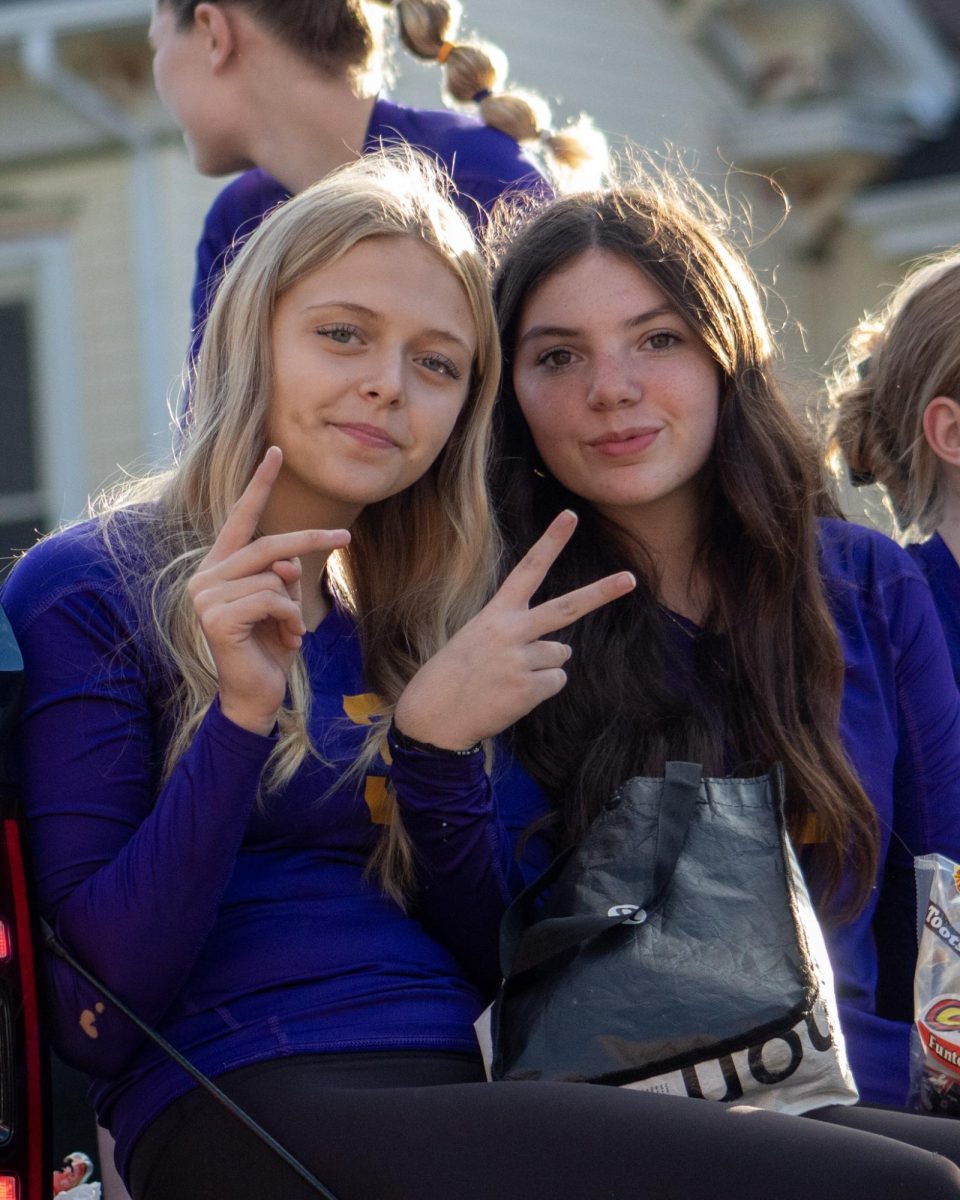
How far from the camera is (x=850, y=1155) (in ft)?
6.10

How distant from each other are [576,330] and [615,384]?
0.41 ft

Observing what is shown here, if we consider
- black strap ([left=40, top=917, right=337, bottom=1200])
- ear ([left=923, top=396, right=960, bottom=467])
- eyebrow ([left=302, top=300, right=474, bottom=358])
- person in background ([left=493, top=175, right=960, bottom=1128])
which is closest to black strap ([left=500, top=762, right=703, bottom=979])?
person in background ([left=493, top=175, right=960, bottom=1128])

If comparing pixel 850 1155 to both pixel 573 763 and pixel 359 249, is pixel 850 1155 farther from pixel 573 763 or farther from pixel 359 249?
pixel 359 249

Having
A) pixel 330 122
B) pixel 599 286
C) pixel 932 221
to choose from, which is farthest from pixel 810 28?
pixel 599 286

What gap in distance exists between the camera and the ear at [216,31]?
144 inches

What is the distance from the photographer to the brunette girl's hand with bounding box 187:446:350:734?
202 centimetres

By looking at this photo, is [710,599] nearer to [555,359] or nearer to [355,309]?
[555,359]

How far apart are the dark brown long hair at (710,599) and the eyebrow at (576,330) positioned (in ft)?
0.06

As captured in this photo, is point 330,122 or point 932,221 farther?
point 932,221

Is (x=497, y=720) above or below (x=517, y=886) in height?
above

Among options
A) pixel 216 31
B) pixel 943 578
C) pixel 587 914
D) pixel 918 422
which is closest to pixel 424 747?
pixel 587 914

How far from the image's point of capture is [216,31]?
3666mm

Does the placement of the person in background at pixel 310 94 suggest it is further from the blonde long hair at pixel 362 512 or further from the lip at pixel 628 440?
the lip at pixel 628 440

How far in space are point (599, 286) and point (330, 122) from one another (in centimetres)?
115
